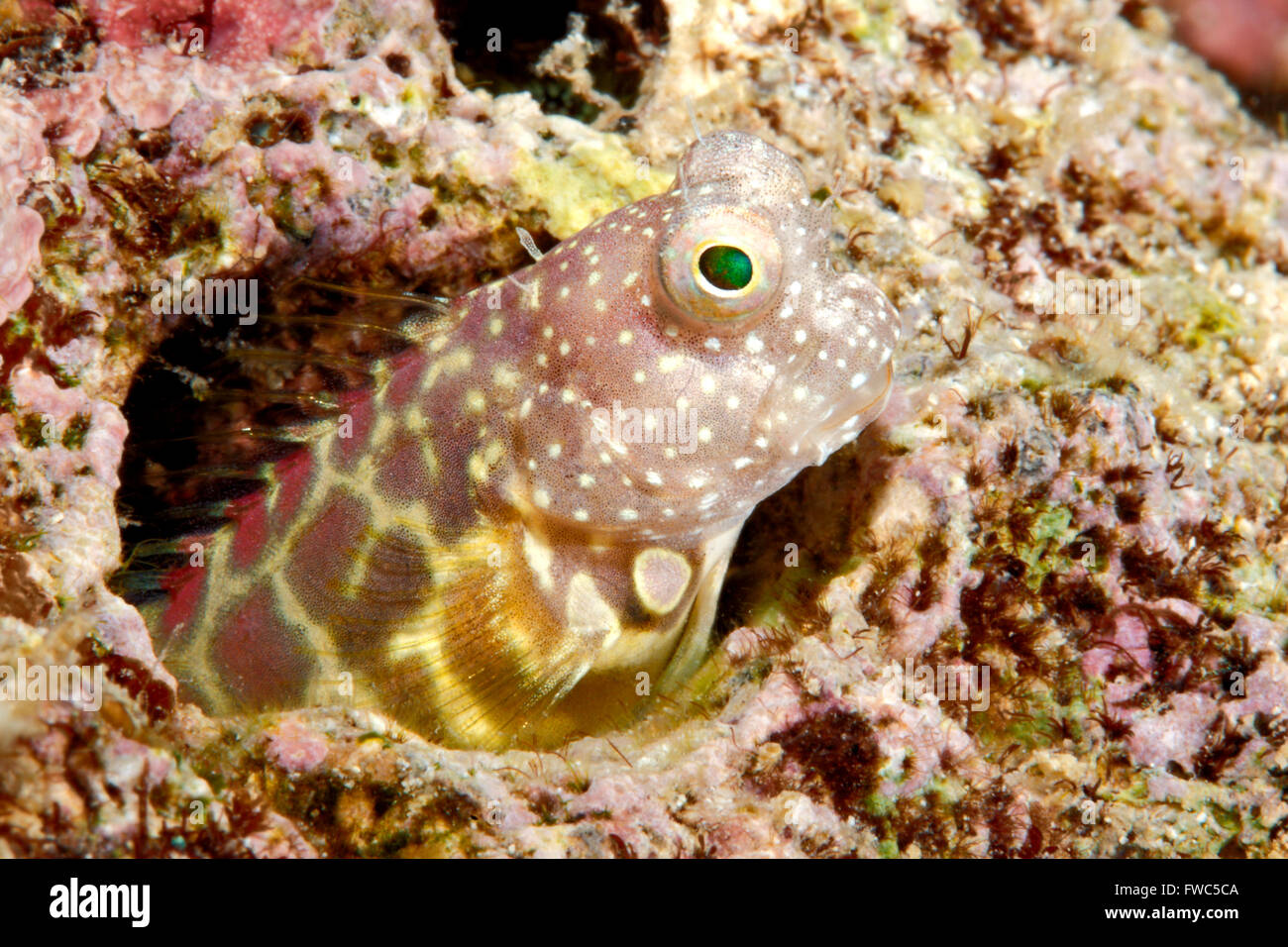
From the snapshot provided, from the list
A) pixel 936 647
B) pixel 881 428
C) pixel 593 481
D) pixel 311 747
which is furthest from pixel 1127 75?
pixel 311 747

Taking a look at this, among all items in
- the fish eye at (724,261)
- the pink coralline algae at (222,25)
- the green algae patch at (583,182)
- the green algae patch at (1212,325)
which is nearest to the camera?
the fish eye at (724,261)

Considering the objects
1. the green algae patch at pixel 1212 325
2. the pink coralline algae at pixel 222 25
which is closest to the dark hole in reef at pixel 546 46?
the pink coralline algae at pixel 222 25

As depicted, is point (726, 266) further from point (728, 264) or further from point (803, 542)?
point (803, 542)

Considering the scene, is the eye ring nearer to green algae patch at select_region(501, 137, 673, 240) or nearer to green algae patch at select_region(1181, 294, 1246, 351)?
green algae patch at select_region(501, 137, 673, 240)

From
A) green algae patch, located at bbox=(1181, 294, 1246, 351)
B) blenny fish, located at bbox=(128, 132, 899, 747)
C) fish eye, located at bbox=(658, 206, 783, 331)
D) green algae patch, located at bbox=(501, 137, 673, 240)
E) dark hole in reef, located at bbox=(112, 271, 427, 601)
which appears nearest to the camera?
fish eye, located at bbox=(658, 206, 783, 331)

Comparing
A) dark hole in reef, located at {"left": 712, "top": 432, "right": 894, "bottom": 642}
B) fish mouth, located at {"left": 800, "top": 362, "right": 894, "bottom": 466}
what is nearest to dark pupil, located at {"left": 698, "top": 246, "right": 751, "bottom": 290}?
fish mouth, located at {"left": 800, "top": 362, "right": 894, "bottom": 466}

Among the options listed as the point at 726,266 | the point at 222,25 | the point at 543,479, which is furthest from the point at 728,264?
the point at 222,25

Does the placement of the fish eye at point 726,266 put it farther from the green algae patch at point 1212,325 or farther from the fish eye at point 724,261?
the green algae patch at point 1212,325
